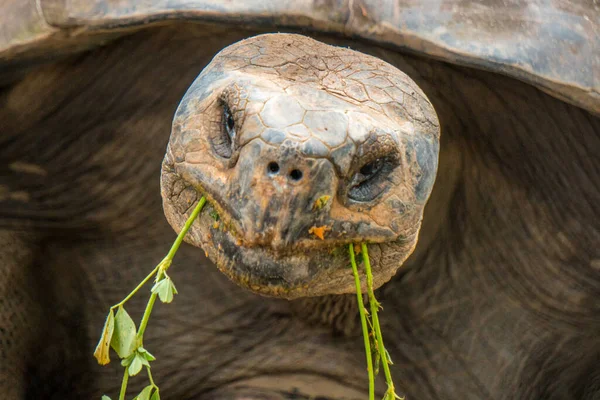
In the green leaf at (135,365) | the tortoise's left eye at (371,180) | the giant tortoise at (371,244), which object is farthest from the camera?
the giant tortoise at (371,244)

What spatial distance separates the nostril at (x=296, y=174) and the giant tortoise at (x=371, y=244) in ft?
1.02

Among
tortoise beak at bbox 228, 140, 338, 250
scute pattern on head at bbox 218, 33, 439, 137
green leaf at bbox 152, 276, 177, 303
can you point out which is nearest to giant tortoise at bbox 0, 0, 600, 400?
scute pattern on head at bbox 218, 33, 439, 137

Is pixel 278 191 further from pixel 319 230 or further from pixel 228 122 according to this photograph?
pixel 228 122

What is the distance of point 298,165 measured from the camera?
71.5 inches

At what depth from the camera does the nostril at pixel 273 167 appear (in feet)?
5.96

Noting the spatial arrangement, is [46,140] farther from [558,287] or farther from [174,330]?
[558,287]

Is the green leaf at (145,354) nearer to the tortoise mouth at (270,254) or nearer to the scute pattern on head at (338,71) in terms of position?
the tortoise mouth at (270,254)

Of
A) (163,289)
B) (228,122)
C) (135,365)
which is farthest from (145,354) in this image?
(228,122)

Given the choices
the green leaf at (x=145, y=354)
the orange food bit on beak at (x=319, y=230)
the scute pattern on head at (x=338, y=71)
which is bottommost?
the green leaf at (x=145, y=354)

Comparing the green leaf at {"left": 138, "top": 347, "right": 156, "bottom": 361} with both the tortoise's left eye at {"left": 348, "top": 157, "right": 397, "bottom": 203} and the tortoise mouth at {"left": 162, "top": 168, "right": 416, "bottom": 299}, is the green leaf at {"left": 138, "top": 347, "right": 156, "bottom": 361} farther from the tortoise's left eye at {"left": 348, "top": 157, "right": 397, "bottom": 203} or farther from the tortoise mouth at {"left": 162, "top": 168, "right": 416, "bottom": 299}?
the tortoise's left eye at {"left": 348, "top": 157, "right": 397, "bottom": 203}

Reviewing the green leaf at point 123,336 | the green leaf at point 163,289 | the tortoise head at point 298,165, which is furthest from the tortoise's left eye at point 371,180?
the green leaf at point 123,336

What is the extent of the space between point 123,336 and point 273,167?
0.60 meters

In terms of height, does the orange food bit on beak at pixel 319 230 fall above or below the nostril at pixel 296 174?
below

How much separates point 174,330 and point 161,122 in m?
0.69
